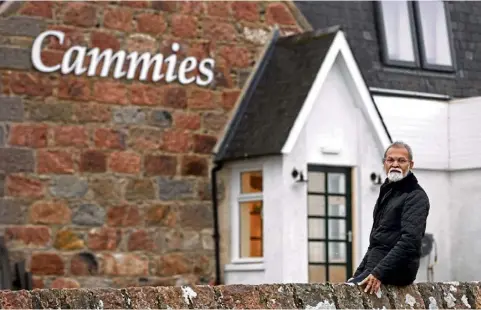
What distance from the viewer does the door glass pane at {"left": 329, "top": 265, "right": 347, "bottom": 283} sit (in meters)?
22.3

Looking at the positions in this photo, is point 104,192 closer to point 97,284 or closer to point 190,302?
point 97,284

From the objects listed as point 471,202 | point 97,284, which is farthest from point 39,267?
point 471,202

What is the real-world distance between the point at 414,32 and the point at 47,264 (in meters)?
6.82

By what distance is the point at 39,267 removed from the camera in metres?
20.5

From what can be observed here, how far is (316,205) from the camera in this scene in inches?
878

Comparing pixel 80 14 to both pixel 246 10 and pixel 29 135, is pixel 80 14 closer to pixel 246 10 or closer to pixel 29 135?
pixel 29 135

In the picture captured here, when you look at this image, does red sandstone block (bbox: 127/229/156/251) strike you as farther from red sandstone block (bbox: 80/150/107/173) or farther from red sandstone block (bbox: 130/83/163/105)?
red sandstone block (bbox: 130/83/163/105)

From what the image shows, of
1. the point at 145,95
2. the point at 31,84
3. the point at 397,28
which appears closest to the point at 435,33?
the point at 397,28

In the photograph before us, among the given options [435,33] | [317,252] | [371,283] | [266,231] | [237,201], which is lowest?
[371,283]

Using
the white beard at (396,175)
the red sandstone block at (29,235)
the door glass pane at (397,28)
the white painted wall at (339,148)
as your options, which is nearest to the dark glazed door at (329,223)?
the white painted wall at (339,148)

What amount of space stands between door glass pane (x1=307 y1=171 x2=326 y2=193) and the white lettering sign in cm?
178

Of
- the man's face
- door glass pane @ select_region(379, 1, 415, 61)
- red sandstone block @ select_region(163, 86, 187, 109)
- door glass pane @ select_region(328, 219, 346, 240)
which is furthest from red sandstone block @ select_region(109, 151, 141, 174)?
the man's face

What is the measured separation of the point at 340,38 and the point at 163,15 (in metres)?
2.28

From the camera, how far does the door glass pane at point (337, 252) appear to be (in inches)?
880
